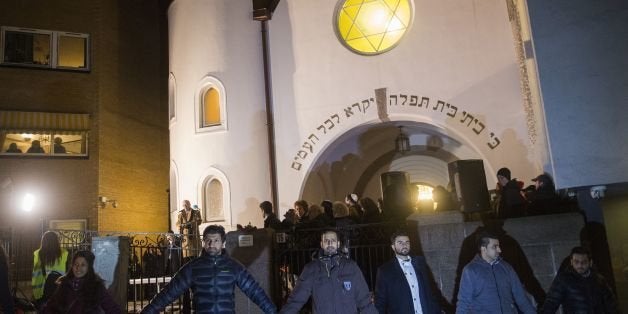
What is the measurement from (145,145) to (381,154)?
9.28 meters

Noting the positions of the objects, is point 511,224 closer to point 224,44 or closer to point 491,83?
point 491,83

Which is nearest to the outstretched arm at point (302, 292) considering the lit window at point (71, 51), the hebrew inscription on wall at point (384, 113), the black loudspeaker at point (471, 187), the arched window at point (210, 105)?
the black loudspeaker at point (471, 187)

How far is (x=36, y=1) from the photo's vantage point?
1809 cm

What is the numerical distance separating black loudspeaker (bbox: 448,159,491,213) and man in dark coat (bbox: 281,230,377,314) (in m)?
3.24

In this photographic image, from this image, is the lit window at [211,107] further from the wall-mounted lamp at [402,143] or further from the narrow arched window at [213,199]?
the wall-mounted lamp at [402,143]

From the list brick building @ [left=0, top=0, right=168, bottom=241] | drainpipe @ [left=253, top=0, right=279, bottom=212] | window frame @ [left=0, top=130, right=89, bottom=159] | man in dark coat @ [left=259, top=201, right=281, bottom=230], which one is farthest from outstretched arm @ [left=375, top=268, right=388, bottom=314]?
window frame @ [left=0, top=130, right=89, bottom=159]

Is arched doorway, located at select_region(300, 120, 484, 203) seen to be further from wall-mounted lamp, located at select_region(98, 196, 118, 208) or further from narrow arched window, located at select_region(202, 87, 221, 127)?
wall-mounted lamp, located at select_region(98, 196, 118, 208)

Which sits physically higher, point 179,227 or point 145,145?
point 145,145

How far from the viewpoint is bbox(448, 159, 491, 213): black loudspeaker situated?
27.9ft

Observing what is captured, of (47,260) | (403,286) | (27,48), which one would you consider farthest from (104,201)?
(403,286)

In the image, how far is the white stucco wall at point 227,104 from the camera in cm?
1585

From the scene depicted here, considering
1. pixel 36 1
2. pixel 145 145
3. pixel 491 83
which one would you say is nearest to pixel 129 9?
pixel 36 1

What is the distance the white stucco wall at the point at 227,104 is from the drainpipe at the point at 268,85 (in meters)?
0.23

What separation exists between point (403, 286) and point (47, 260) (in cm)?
531
